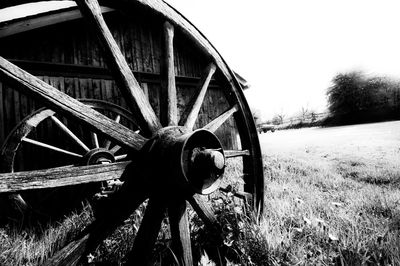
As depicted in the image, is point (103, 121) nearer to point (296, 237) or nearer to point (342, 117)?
point (296, 237)

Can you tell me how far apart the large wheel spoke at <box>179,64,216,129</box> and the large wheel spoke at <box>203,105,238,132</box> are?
0.13 m

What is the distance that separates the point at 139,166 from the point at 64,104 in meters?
0.49

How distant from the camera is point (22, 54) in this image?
4.31m

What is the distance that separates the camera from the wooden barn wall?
13.8ft

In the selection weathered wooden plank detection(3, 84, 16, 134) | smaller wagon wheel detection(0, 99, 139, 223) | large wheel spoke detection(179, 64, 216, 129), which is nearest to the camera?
large wheel spoke detection(179, 64, 216, 129)

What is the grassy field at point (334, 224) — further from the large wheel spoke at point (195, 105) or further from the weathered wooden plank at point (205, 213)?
the large wheel spoke at point (195, 105)

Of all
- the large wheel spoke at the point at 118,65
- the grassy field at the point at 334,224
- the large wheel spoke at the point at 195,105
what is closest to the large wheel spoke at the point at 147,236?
the large wheel spoke at the point at 118,65

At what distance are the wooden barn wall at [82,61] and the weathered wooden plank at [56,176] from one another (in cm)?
257

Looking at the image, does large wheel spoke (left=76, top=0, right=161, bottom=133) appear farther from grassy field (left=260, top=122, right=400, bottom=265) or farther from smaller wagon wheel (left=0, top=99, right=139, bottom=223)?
grassy field (left=260, top=122, right=400, bottom=265)

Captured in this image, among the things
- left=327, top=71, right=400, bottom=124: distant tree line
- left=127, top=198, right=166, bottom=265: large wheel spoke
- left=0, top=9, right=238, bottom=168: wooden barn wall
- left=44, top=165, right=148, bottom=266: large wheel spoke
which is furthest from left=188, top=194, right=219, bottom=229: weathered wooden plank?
left=327, top=71, right=400, bottom=124: distant tree line

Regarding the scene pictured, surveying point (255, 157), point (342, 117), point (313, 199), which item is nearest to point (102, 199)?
A: point (255, 157)

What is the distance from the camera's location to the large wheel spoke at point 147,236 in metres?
1.25

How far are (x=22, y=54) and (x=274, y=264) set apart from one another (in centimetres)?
527

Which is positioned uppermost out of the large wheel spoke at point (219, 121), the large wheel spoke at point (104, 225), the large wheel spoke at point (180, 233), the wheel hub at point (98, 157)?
the large wheel spoke at point (219, 121)
